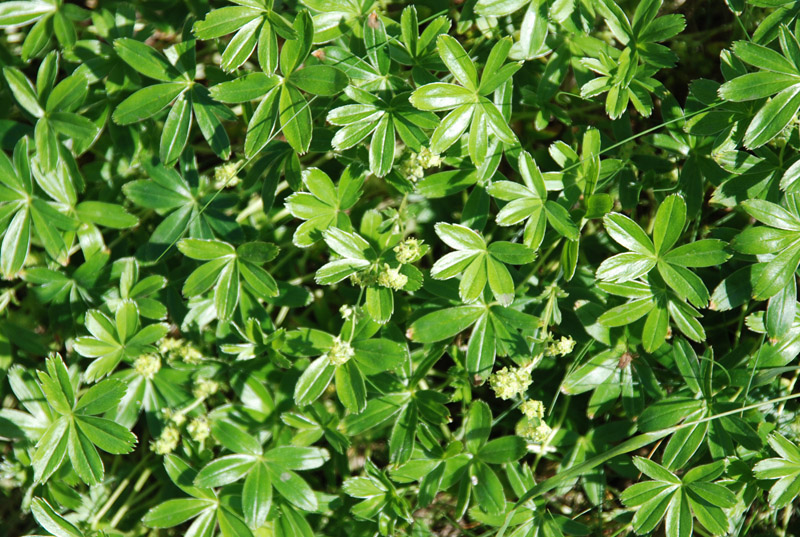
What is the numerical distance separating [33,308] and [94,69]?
46.3 inches

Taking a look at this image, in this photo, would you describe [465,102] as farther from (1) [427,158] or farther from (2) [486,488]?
(2) [486,488]

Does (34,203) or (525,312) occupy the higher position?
(34,203)

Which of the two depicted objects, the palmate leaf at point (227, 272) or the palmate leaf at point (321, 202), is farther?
the palmate leaf at point (227, 272)

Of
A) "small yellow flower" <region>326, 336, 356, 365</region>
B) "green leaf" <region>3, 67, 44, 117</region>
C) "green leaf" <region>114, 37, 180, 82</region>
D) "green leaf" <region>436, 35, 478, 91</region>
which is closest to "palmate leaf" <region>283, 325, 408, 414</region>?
"small yellow flower" <region>326, 336, 356, 365</region>

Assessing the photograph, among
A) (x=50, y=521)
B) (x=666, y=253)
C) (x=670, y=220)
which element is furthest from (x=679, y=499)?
(x=50, y=521)

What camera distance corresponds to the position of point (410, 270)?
2.05m

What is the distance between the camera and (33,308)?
9.11ft

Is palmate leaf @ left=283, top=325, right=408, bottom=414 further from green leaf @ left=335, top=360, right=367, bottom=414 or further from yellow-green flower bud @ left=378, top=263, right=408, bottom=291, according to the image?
yellow-green flower bud @ left=378, top=263, right=408, bottom=291

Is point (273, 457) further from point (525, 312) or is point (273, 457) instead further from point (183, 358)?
point (525, 312)

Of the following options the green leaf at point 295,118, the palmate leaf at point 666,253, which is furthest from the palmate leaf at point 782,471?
the green leaf at point 295,118

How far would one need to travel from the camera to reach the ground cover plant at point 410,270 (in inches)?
79.4

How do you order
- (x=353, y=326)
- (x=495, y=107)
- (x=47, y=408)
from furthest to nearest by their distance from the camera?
(x=47, y=408)
(x=353, y=326)
(x=495, y=107)

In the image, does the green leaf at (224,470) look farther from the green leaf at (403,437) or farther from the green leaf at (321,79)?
the green leaf at (321,79)

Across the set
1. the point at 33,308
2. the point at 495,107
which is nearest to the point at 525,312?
the point at 495,107
